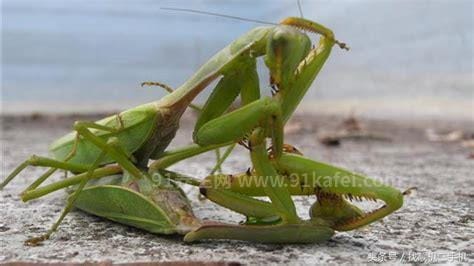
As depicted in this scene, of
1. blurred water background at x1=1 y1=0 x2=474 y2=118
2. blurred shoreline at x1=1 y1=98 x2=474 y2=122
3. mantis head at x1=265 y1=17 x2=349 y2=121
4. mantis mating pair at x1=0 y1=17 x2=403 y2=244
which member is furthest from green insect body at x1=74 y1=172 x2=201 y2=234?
A: blurred water background at x1=1 y1=0 x2=474 y2=118

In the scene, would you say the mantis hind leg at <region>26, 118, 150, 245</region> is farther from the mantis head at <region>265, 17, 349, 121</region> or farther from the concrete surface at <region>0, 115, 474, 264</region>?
the mantis head at <region>265, 17, 349, 121</region>

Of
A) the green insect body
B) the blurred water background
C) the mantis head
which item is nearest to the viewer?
the mantis head

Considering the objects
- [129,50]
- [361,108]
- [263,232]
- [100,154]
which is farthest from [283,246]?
[129,50]

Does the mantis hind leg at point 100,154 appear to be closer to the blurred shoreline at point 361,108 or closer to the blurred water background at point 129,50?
the blurred shoreline at point 361,108

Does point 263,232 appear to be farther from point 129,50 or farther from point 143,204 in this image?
point 129,50

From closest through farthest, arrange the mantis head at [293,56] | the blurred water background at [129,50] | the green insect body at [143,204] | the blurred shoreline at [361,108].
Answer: the mantis head at [293,56] < the green insect body at [143,204] < the blurred shoreline at [361,108] < the blurred water background at [129,50]

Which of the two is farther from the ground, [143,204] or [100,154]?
[100,154]

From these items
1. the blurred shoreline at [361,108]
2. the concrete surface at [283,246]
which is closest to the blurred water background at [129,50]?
the blurred shoreline at [361,108]

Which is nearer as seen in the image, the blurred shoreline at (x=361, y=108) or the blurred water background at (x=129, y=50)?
the blurred shoreline at (x=361, y=108)
